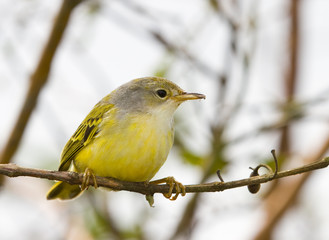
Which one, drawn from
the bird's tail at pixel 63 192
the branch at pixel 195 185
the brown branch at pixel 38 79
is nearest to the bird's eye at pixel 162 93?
the brown branch at pixel 38 79

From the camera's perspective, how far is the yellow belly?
3832mm

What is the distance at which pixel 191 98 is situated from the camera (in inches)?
172

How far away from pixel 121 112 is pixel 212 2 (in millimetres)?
1853

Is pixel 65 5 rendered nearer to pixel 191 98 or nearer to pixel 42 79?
pixel 42 79

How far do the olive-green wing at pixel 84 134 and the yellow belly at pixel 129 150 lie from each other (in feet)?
0.43

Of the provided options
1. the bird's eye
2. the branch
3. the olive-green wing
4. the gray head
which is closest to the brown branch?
the olive-green wing

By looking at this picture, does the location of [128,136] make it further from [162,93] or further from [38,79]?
[38,79]

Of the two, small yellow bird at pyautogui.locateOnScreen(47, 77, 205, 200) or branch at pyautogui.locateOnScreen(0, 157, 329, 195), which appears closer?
branch at pyautogui.locateOnScreen(0, 157, 329, 195)

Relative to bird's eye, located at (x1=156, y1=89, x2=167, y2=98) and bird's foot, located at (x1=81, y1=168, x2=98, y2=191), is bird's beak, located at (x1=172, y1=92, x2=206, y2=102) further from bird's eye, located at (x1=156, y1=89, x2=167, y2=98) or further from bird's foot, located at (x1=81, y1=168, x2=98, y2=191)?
bird's foot, located at (x1=81, y1=168, x2=98, y2=191)

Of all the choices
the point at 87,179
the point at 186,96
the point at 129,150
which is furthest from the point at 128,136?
the point at 186,96

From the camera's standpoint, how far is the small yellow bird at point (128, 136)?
152 inches

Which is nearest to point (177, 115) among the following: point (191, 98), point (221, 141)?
point (221, 141)

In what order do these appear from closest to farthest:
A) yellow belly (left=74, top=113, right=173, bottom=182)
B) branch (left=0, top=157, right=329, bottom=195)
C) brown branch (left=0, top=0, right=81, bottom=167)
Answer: branch (left=0, top=157, right=329, bottom=195)
yellow belly (left=74, top=113, right=173, bottom=182)
brown branch (left=0, top=0, right=81, bottom=167)

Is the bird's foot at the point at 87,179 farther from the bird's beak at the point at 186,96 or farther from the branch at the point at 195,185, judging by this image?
the bird's beak at the point at 186,96
